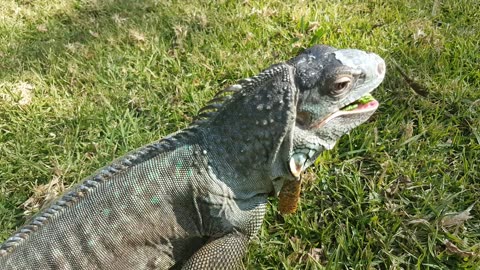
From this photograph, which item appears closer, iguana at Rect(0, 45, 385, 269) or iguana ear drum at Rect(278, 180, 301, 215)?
iguana at Rect(0, 45, 385, 269)

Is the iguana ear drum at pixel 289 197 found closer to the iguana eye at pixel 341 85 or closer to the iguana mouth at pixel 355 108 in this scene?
the iguana mouth at pixel 355 108

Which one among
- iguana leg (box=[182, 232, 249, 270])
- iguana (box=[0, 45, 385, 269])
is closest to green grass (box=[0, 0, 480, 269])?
iguana leg (box=[182, 232, 249, 270])

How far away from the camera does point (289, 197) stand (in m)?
2.75

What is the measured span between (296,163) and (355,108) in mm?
450

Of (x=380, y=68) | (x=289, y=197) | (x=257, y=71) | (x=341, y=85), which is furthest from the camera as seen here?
(x=257, y=71)

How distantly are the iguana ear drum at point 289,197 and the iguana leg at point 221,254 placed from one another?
0.36 m

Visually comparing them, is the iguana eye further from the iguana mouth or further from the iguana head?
the iguana mouth

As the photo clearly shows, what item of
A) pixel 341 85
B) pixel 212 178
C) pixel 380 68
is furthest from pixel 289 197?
pixel 380 68

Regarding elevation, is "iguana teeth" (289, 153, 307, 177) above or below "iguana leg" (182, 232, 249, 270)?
above

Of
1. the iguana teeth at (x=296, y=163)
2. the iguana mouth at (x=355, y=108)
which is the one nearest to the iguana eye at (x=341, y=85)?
the iguana mouth at (x=355, y=108)

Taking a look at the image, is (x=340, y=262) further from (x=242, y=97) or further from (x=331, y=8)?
(x=331, y=8)

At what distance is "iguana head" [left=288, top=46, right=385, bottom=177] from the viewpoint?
2.37 meters

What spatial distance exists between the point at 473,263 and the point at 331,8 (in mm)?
2892

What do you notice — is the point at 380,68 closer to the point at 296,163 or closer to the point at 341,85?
the point at 341,85
